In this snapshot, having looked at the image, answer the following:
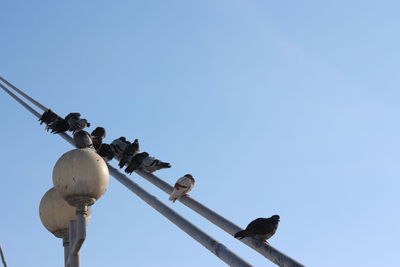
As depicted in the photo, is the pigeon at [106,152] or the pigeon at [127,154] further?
the pigeon at [127,154]

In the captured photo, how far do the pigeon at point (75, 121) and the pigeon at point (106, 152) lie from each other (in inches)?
150

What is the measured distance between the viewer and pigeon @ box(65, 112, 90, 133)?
23.7 m

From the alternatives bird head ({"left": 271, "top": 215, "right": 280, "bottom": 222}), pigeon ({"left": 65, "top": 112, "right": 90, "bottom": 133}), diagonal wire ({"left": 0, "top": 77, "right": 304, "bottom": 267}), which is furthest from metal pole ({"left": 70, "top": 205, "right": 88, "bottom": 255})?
pigeon ({"left": 65, "top": 112, "right": 90, "bottom": 133})

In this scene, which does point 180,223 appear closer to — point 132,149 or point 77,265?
point 77,265

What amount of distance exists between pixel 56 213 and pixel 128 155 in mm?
10369

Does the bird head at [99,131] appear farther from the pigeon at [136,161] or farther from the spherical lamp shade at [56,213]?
the spherical lamp shade at [56,213]

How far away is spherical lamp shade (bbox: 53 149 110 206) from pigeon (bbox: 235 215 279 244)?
175 centimetres

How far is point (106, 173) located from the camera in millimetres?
9844

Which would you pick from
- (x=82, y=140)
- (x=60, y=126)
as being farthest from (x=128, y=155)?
(x=82, y=140)

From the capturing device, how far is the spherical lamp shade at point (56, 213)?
10484 millimetres

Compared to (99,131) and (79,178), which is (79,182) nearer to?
(79,178)

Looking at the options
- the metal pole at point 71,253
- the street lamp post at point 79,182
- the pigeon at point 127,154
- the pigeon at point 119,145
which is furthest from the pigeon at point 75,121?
the street lamp post at point 79,182

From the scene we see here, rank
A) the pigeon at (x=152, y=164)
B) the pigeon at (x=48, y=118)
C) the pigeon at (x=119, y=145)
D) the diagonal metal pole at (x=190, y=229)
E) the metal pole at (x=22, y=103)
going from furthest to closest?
the pigeon at (x=48, y=118) < the pigeon at (x=119, y=145) < the pigeon at (x=152, y=164) < the metal pole at (x=22, y=103) < the diagonal metal pole at (x=190, y=229)

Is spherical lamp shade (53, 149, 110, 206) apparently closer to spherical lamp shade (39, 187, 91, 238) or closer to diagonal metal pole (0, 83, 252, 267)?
spherical lamp shade (39, 187, 91, 238)
